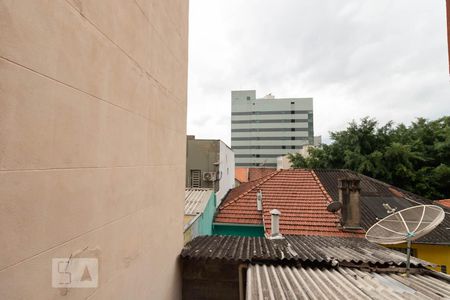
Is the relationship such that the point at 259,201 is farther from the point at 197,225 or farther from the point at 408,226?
the point at 408,226

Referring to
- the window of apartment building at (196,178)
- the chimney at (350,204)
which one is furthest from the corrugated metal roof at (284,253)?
the window of apartment building at (196,178)

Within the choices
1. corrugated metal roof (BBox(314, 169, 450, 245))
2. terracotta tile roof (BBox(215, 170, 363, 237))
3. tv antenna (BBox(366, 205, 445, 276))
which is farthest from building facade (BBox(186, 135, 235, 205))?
tv antenna (BBox(366, 205, 445, 276))

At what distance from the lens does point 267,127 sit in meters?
64.1

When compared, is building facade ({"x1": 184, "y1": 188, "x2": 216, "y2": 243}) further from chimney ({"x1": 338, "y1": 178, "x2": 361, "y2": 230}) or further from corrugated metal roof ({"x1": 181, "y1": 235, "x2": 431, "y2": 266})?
chimney ({"x1": 338, "y1": 178, "x2": 361, "y2": 230})

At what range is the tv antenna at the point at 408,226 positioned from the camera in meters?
3.50

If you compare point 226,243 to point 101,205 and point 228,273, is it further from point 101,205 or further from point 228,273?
point 101,205

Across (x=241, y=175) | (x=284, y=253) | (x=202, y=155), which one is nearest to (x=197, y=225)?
(x=284, y=253)

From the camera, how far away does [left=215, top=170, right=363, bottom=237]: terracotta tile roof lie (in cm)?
867

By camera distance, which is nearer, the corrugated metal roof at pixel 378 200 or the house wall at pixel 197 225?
the house wall at pixel 197 225

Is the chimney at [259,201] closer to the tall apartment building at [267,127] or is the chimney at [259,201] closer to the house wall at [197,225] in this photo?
the house wall at [197,225]

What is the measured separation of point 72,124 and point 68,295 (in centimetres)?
130

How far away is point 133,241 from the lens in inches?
105

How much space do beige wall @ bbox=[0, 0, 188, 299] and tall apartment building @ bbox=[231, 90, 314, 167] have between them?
5903cm

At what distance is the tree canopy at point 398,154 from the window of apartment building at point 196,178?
573 inches
